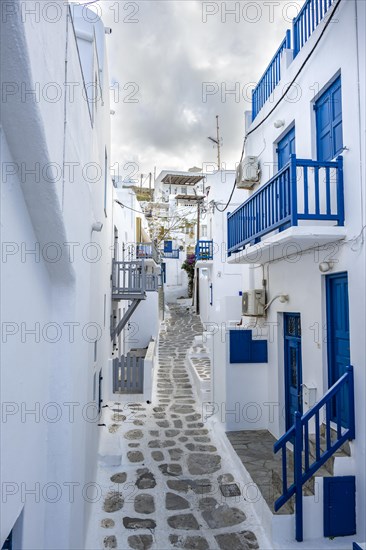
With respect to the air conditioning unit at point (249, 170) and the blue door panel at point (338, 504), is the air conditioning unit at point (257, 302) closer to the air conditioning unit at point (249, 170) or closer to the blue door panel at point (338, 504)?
the air conditioning unit at point (249, 170)

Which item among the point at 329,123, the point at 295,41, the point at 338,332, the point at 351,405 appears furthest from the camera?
the point at 295,41

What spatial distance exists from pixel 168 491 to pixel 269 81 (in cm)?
847

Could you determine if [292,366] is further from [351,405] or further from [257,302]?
[351,405]

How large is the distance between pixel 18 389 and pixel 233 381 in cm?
616

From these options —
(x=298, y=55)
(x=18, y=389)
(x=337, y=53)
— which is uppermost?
(x=298, y=55)

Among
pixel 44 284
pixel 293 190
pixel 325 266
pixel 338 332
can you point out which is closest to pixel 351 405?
pixel 338 332

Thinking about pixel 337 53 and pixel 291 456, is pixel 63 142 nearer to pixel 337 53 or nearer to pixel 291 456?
pixel 337 53

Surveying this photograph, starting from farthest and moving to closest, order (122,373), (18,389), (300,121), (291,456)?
1. (122,373)
2. (300,121)
3. (291,456)
4. (18,389)

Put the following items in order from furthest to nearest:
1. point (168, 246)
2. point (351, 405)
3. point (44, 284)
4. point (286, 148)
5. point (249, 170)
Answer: point (168, 246)
point (249, 170)
point (286, 148)
point (351, 405)
point (44, 284)

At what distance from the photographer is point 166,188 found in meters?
51.9

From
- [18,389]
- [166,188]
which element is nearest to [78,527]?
[18,389]

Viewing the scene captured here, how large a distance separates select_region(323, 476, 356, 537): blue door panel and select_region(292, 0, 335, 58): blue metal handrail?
6.83m

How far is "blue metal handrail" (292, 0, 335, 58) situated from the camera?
5.82 meters

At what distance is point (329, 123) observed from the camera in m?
5.64
